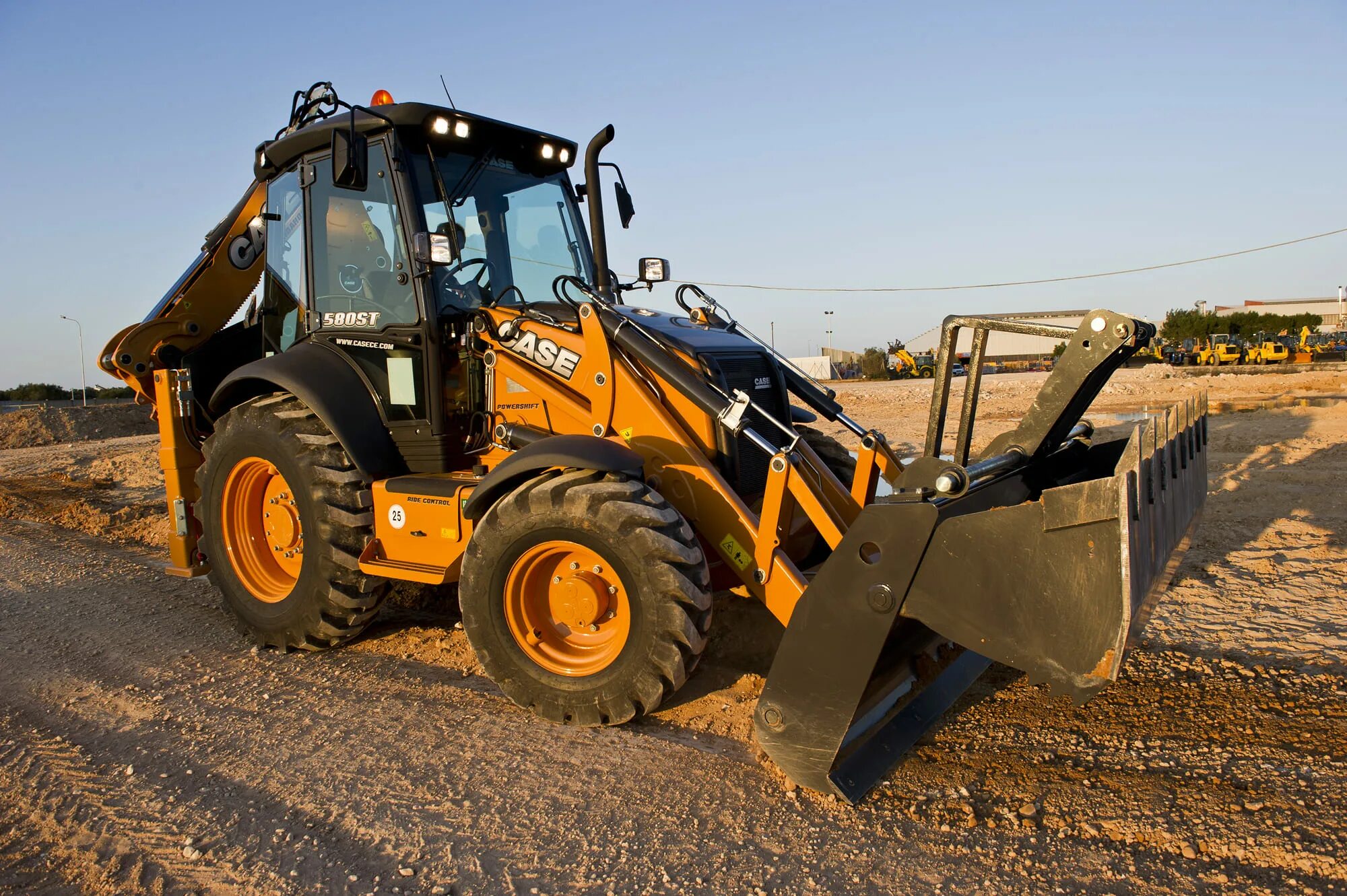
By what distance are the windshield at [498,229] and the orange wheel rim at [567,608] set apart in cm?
168

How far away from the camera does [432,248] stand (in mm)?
4770

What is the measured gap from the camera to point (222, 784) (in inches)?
141

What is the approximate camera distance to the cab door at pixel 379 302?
16.3ft

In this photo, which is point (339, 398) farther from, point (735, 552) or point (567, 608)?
point (735, 552)

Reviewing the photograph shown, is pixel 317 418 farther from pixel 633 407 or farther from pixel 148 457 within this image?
pixel 148 457

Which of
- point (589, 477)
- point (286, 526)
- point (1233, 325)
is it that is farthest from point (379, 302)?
point (1233, 325)

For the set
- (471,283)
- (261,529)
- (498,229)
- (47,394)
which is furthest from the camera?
(47,394)

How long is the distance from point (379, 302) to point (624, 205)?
178 centimetres

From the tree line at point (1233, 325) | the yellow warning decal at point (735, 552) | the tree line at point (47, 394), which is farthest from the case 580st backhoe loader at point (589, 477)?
the tree line at point (1233, 325)

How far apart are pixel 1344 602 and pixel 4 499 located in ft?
43.1

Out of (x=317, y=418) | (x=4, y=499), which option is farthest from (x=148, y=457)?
(x=317, y=418)

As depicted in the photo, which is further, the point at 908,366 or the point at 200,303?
the point at 908,366

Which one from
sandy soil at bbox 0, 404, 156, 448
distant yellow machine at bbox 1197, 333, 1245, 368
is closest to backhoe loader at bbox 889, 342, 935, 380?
distant yellow machine at bbox 1197, 333, 1245, 368

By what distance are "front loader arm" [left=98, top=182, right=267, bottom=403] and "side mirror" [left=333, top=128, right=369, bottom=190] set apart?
6.79ft
